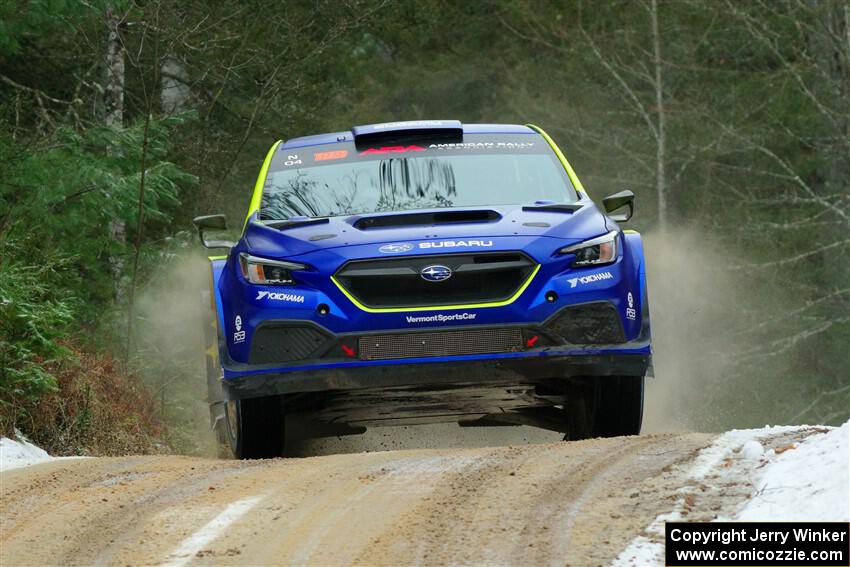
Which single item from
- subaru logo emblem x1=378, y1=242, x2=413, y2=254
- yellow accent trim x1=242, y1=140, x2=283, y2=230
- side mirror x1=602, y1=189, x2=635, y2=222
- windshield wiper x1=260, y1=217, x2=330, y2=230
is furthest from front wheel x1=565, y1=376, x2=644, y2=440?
yellow accent trim x1=242, y1=140, x2=283, y2=230

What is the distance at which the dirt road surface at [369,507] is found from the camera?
555cm

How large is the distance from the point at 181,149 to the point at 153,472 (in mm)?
12948

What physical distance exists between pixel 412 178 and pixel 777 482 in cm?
395

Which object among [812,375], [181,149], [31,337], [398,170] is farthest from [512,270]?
[812,375]

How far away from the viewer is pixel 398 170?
934cm

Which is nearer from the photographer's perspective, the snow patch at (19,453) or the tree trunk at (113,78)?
the snow patch at (19,453)

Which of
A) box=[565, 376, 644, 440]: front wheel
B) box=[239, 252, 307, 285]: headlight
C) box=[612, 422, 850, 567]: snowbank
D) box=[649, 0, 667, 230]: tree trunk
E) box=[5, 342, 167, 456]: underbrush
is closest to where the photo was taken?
box=[612, 422, 850, 567]: snowbank

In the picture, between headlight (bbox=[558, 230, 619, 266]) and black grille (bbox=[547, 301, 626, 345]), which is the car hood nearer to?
headlight (bbox=[558, 230, 619, 266])

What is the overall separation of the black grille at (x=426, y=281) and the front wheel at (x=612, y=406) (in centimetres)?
95

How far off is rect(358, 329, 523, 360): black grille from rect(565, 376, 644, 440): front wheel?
811mm

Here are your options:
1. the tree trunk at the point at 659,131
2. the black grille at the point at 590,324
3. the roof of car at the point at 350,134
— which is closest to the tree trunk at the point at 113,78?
the roof of car at the point at 350,134

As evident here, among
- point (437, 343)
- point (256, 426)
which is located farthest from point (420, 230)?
point (256, 426)

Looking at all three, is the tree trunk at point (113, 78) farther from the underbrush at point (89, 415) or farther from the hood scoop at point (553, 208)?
the hood scoop at point (553, 208)

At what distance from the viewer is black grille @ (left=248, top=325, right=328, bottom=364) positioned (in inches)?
313
